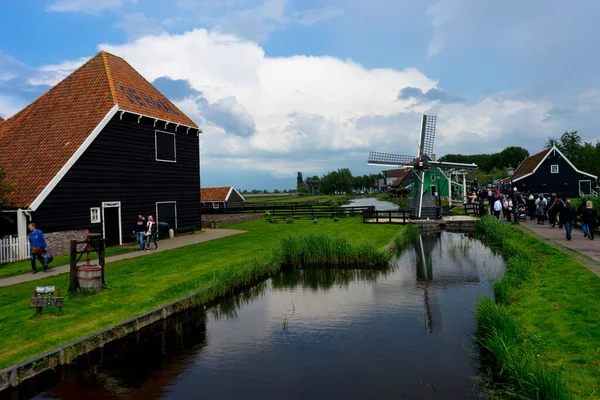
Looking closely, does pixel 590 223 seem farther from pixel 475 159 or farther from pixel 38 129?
pixel 475 159

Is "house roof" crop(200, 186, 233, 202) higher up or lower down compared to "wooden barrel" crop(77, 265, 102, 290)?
higher up

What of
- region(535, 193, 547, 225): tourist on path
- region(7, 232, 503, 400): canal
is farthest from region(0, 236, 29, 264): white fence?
region(535, 193, 547, 225): tourist on path

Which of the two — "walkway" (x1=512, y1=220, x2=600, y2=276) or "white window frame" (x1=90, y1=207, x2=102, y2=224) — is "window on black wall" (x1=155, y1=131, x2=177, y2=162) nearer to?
"white window frame" (x1=90, y1=207, x2=102, y2=224)

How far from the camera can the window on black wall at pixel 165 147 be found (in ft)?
74.0

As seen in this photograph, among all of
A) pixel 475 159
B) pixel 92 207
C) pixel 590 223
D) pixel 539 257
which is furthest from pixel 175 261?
pixel 475 159

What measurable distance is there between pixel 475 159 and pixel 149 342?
540 feet

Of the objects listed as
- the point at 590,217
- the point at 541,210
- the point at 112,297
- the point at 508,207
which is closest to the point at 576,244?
the point at 590,217

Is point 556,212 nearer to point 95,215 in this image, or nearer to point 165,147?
point 165,147

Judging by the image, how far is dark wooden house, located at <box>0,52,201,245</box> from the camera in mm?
17125

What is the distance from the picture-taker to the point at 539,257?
14.2 meters

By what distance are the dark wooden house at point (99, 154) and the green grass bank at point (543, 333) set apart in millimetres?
15967

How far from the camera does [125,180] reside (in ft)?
67.2

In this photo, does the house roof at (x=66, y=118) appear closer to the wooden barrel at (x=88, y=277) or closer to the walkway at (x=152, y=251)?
the walkway at (x=152, y=251)

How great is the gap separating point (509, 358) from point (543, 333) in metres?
1.56
